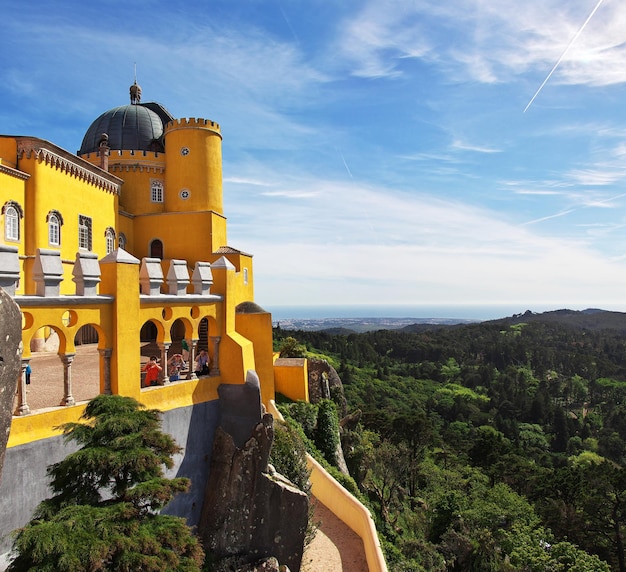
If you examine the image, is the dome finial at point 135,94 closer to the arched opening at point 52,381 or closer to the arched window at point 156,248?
the arched window at point 156,248

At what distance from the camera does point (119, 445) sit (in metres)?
7.40

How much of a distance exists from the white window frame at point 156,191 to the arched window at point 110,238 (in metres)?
3.46

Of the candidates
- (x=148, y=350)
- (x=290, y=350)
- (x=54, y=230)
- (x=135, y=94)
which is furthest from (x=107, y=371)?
(x=135, y=94)

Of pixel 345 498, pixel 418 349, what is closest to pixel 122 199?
pixel 345 498

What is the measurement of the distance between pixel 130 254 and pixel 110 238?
7523 millimetres

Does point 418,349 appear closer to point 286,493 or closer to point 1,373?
point 286,493

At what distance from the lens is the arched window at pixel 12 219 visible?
17.5m

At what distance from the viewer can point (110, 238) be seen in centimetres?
2300

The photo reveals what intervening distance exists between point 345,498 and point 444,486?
2230 centimetres

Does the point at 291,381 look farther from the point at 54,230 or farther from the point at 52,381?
the point at 54,230

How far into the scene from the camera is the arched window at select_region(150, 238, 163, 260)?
2525 cm

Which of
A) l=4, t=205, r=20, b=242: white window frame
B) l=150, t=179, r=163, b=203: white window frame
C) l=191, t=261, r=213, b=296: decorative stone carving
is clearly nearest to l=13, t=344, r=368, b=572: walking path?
l=191, t=261, r=213, b=296: decorative stone carving

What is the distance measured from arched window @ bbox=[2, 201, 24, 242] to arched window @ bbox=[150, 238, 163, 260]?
766 cm

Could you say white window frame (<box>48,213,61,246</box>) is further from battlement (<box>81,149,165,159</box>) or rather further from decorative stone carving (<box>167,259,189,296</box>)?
decorative stone carving (<box>167,259,189,296</box>)
